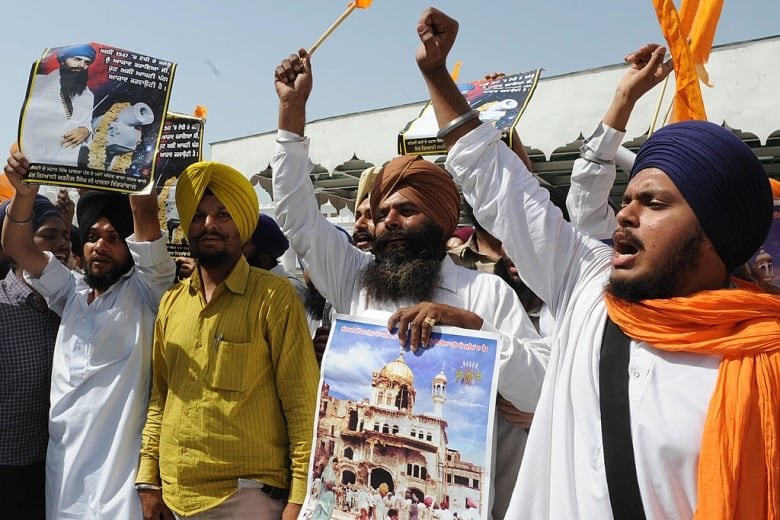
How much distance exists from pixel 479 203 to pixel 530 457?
751 millimetres

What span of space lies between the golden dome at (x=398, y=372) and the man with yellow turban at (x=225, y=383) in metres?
0.58

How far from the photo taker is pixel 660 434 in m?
1.51

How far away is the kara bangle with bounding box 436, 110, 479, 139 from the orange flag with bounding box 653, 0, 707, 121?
36.6 inches

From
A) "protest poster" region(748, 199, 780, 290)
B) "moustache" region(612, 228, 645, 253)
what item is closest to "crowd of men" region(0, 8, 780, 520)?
"moustache" region(612, 228, 645, 253)

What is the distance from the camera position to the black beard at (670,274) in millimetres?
1648

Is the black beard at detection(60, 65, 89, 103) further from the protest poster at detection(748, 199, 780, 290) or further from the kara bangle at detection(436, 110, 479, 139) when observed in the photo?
the protest poster at detection(748, 199, 780, 290)

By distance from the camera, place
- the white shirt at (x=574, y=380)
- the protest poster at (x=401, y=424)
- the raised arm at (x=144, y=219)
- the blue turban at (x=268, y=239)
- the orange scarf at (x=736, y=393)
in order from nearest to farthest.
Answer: the orange scarf at (x=736, y=393) < the white shirt at (x=574, y=380) < the protest poster at (x=401, y=424) < the raised arm at (x=144, y=219) < the blue turban at (x=268, y=239)

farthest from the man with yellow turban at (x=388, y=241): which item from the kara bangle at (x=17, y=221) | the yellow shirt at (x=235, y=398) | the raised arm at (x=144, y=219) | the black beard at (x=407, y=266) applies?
the kara bangle at (x=17, y=221)

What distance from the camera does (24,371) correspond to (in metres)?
3.26

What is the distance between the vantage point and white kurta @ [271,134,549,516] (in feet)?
7.15

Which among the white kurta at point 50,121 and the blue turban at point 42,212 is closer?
the white kurta at point 50,121

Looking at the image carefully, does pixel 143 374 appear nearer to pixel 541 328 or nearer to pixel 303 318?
pixel 303 318

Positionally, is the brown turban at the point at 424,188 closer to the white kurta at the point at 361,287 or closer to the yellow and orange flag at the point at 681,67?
the white kurta at the point at 361,287

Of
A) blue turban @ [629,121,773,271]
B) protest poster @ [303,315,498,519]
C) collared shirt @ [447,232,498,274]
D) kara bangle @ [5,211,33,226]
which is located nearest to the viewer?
blue turban @ [629,121,773,271]
